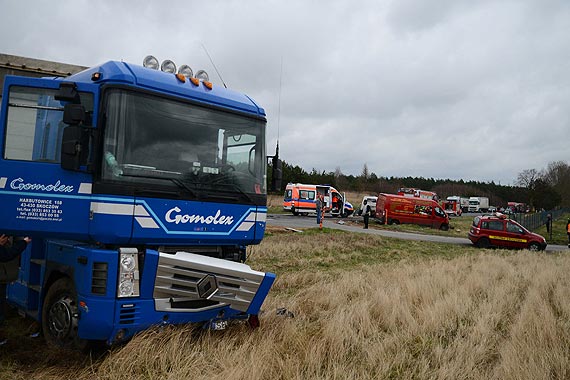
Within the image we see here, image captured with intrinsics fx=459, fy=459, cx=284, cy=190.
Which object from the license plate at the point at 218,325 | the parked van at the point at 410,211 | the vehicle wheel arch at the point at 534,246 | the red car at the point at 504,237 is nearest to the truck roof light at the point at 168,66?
the license plate at the point at 218,325

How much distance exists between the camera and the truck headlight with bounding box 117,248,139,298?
461 cm

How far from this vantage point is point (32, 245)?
18.7ft

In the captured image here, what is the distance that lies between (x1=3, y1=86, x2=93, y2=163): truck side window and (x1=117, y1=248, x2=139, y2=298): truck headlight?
128 centimetres

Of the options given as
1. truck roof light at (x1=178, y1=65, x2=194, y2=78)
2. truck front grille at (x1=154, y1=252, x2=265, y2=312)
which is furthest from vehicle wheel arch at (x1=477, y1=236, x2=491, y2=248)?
truck roof light at (x1=178, y1=65, x2=194, y2=78)

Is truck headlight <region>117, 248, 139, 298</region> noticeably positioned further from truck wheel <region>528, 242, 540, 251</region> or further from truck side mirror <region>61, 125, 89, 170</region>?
truck wheel <region>528, 242, 540, 251</region>

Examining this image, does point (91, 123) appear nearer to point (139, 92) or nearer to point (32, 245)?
point (139, 92)

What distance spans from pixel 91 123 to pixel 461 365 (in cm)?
463

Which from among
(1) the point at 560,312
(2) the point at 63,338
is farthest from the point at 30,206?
(1) the point at 560,312

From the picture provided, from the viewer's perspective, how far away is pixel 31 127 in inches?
194

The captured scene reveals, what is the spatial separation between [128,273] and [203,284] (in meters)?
0.83

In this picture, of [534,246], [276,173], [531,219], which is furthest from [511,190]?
[276,173]

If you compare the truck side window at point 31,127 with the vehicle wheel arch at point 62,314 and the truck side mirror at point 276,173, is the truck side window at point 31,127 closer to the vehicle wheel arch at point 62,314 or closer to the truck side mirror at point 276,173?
the vehicle wheel arch at point 62,314

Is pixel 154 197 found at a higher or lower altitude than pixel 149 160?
lower

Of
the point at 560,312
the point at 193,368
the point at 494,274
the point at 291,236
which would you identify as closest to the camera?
the point at 193,368
